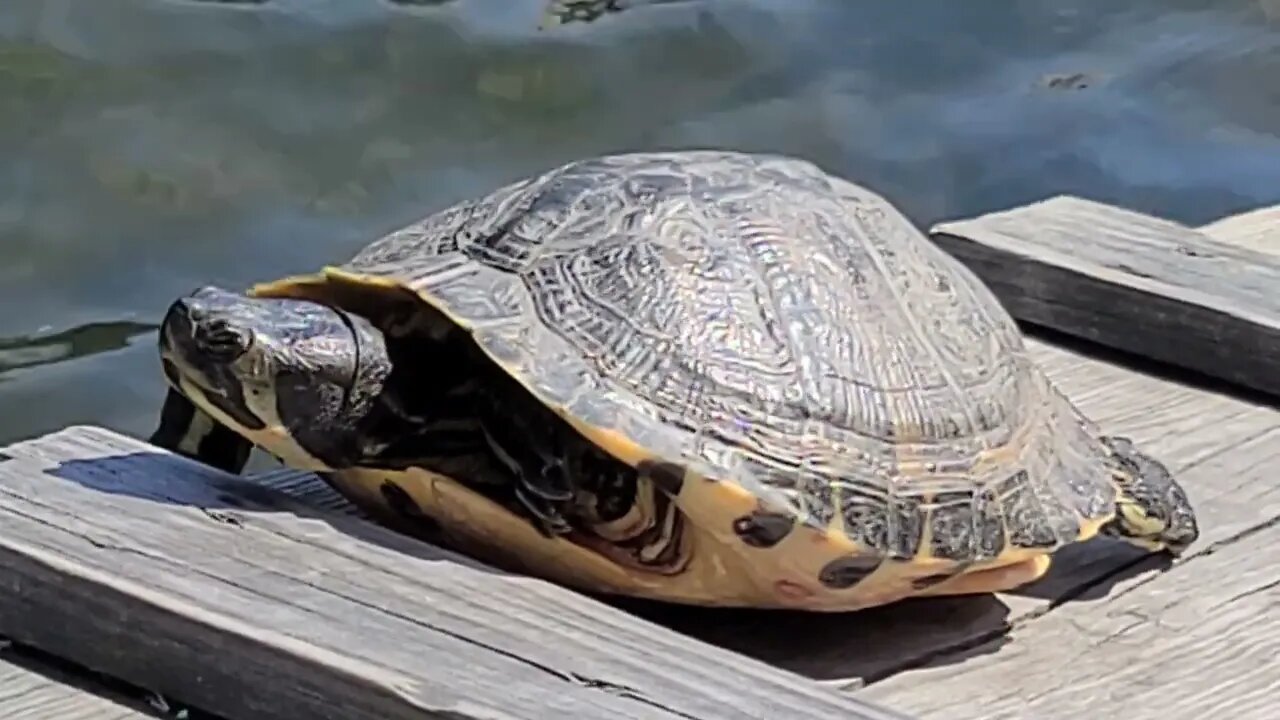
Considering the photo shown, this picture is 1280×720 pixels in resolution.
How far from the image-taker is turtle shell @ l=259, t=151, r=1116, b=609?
6.75 feet

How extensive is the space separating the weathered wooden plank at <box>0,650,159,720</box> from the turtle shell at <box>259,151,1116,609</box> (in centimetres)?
44

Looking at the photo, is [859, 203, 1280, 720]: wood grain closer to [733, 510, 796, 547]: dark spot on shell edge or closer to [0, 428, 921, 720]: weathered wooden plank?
[733, 510, 796, 547]: dark spot on shell edge

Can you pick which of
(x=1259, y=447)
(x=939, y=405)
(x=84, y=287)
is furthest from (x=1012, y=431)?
(x=84, y=287)

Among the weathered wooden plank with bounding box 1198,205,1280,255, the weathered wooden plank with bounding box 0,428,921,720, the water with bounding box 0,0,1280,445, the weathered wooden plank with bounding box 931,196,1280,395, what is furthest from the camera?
the water with bounding box 0,0,1280,445

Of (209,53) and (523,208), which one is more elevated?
(523,208)

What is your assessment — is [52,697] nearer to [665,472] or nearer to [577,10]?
[665,472]

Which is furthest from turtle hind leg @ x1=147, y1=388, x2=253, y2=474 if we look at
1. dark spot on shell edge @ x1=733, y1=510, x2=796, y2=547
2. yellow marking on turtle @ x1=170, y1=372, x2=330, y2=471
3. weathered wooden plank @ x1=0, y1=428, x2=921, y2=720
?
dark spot on shell edge @ x1=733, y1=510, x2=796, y2=547

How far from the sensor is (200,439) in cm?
234

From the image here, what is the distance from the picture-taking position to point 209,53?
20.8 feet

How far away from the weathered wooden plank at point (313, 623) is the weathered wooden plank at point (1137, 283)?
1.13 metres

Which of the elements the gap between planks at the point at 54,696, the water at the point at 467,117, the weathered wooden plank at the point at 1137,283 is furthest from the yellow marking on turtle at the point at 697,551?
the water at the point at 467,117

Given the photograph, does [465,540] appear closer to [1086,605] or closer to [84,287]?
[1086,605]

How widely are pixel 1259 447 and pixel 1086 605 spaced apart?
46cm

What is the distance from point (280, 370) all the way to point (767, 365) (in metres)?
0.43
